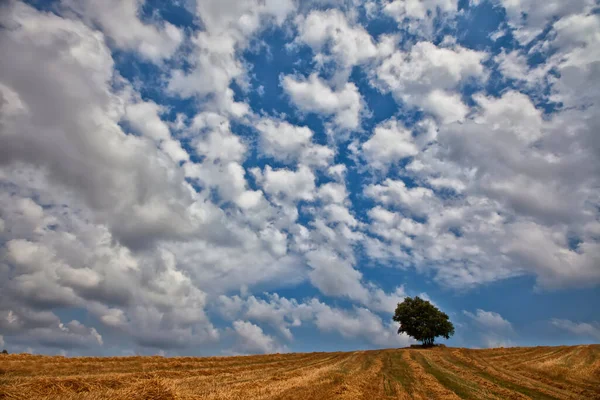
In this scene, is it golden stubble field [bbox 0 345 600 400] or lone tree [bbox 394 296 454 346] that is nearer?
golden stubble field [bbox 0 345 600 400]

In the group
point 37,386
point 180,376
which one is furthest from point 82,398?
point 180,376

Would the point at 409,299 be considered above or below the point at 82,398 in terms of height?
above

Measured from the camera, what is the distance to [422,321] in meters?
76.1

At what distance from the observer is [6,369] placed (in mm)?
19203

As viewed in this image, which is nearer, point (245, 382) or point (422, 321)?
point (245, 382)

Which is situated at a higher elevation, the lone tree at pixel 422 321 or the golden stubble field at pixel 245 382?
the lone tree at pixel 422 321

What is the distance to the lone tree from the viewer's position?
74938mm

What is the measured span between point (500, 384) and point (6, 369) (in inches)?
1157

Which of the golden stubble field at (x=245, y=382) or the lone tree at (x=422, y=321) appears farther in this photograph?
the lone tree at (x=422, y=321)

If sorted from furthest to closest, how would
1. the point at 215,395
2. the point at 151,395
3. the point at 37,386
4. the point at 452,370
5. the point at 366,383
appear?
the point at 452,370 → the point at 366,383 → the point at 215,395 → the point at 37,386 → the point at 151,395

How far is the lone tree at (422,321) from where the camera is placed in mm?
74938

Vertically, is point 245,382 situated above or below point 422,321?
below

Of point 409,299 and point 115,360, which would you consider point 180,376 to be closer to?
point 115,360

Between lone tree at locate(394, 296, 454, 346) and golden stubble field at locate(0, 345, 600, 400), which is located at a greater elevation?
lone tree at locate(394, 296, 454, 346)
